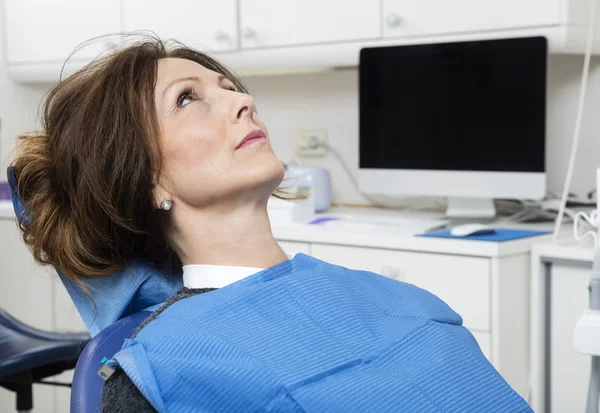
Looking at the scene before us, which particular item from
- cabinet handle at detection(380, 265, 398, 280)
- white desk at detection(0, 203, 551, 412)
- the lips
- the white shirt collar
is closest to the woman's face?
the lips

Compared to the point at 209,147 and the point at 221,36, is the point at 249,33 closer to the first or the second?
the point at 221,36

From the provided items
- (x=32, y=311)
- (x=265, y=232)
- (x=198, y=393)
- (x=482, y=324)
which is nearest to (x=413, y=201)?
(x=482, y=324)

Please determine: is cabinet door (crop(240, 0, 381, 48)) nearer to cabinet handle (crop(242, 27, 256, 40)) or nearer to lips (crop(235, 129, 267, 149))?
cabinet handle (crop(242, 27, 256, 40))

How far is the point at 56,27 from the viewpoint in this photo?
11.0 ft

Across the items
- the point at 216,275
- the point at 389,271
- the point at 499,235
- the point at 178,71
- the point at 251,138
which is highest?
the point at 178,71

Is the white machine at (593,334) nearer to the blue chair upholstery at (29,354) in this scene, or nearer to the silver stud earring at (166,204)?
the silver stud earring at (166,204)

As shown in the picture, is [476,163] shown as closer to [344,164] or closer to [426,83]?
[426,83]

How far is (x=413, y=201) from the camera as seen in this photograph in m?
2.98

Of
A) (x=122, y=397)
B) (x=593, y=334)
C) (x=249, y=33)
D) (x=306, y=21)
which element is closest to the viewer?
(x=122, y=397)

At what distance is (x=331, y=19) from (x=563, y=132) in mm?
759

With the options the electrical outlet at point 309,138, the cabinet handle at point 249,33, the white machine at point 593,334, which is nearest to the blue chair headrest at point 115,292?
the white machine at point 593,334

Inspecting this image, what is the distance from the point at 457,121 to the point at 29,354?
1260 millimetres

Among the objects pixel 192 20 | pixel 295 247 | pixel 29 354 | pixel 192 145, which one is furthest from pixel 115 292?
pixel 192 20

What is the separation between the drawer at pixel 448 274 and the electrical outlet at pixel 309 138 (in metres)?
0.83
